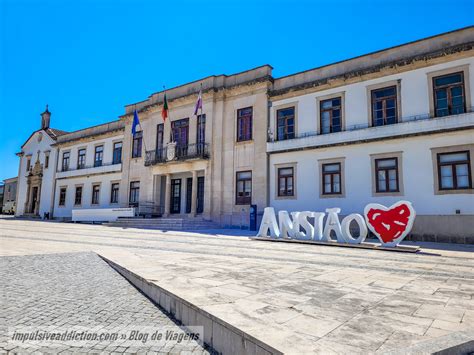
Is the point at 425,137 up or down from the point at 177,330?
up

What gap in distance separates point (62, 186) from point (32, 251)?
90.7ft

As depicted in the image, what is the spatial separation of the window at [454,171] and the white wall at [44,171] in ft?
114

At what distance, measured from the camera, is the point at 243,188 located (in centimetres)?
2011

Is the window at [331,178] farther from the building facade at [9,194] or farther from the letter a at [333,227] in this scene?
the building facade at [9,194]

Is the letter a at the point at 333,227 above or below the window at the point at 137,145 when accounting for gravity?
below

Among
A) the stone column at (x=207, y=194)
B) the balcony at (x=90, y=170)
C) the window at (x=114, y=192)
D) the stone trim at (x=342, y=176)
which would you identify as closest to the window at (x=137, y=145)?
the balcony at (x=90, y=170)

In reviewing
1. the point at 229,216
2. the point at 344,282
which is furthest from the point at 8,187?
the point at 344,282

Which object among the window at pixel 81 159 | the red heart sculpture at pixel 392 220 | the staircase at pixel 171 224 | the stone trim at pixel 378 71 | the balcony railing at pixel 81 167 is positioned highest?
the stone trim at pixel 378 71

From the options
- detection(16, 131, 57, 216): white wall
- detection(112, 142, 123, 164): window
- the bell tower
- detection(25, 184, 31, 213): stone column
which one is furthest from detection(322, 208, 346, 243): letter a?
the bell tower

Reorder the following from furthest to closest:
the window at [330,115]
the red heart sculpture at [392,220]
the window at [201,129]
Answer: the window at [201,129], the window at [330,115], the red heart sculpture at [392,220]

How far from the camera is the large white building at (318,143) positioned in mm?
13555

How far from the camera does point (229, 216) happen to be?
20125 mm

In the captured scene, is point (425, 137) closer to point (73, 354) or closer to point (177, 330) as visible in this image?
point (177, 330)

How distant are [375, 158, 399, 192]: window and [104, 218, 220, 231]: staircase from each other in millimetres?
9970
